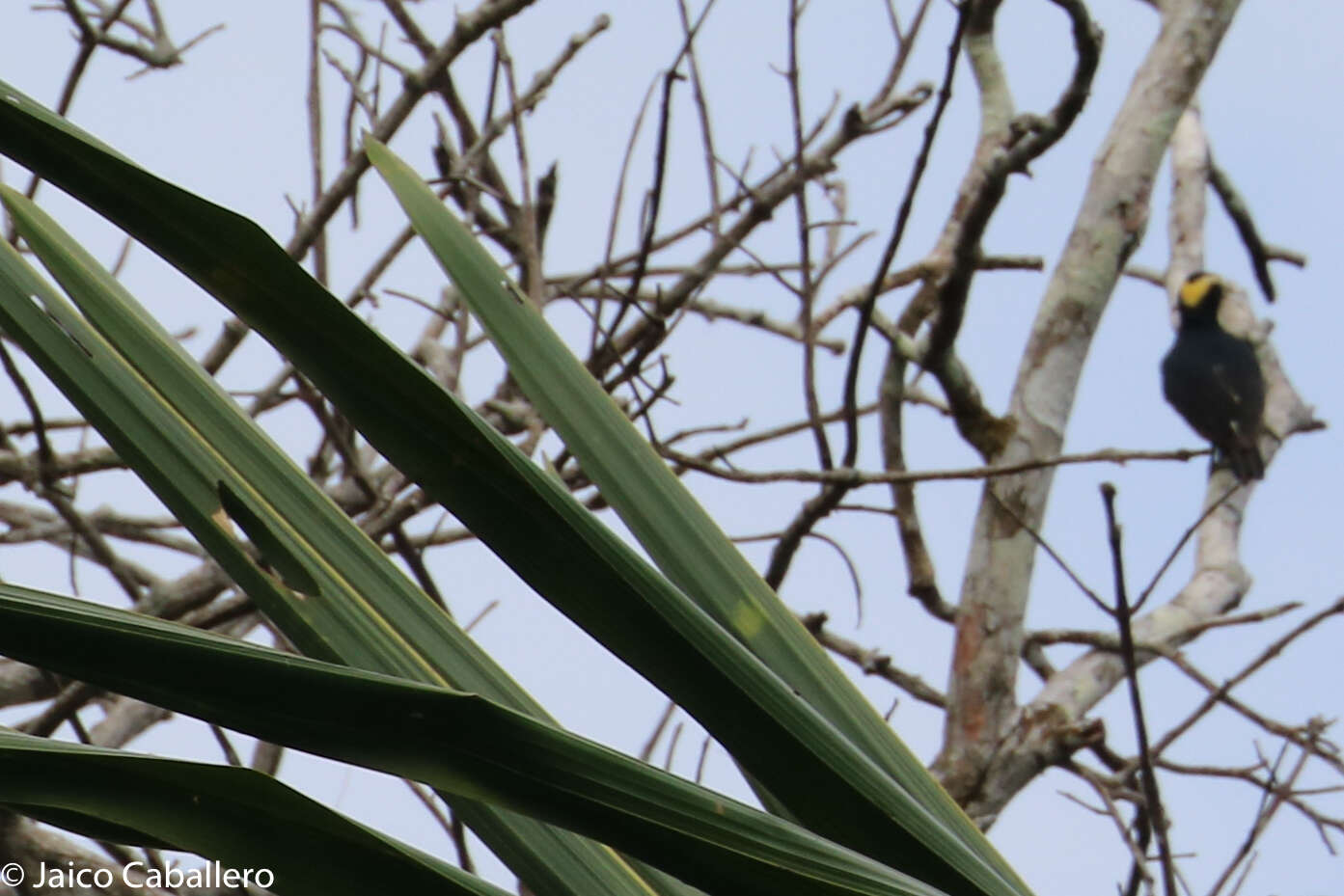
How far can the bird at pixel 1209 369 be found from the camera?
6332mm

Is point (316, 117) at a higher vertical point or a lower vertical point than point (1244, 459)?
lower

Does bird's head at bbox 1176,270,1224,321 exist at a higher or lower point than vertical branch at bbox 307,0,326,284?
higher

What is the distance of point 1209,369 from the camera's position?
7270 millimetres

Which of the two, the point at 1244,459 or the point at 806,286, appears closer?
the point at 806,286

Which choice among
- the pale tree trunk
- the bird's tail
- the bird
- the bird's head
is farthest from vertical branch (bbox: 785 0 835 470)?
the bird's head

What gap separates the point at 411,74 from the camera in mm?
2508

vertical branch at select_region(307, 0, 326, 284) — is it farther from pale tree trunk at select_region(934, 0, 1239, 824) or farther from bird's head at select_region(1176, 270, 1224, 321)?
bird's head at select_region(1176, 270, 1224, 321)

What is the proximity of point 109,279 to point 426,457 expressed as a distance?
0.31 metres

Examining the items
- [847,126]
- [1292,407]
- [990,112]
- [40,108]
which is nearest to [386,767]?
[40,108]

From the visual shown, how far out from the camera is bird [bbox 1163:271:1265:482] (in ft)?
20.8

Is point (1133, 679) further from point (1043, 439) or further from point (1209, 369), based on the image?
point (1209, 369)

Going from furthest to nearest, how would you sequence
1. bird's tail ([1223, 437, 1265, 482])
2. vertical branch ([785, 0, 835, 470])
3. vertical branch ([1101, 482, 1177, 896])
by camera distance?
bird's tail ([1223, 437, 1265, 482]), vertical branch ([785, 0, 835, 470]), vertical branch ([1101, 482, 1177, 896])

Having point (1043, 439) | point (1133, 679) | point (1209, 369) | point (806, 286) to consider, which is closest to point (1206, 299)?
point (1209, 369)

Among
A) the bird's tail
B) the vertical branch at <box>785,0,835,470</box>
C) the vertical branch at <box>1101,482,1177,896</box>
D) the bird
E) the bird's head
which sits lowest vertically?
the vertical branch at <box>1101,482,1177,896</box>
